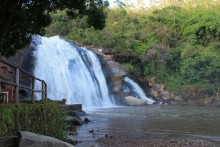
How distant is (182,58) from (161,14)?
16.5 m

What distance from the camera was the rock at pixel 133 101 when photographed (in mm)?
32500

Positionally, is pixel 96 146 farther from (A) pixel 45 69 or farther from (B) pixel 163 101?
(B) pixel 163 101

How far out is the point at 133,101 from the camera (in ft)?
108

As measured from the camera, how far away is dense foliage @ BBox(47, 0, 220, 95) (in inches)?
1437

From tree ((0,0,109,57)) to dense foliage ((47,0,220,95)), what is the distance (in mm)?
27202

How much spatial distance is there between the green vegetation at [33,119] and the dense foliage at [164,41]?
26920 mm

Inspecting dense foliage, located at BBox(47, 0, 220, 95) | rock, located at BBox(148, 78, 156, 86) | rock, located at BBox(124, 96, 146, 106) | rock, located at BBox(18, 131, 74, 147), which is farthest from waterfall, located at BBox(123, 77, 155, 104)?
rock, located at BBox(18, 131, 74, 147)

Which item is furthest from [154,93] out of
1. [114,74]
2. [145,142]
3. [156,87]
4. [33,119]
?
[33,119]

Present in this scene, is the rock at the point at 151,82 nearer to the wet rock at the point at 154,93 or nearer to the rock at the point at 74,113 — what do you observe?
the wet rock at the point at 154,93

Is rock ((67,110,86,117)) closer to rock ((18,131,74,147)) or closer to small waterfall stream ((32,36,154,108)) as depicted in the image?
small waterfall stream ((32,36,154,108))

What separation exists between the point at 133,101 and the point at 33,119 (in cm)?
2456

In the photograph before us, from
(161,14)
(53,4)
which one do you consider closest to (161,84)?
(161,14)

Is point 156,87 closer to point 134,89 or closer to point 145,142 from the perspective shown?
point 134,89

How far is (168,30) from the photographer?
48.3 metres
